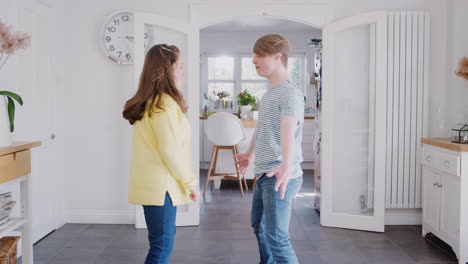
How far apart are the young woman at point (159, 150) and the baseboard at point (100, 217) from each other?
231 centimetres

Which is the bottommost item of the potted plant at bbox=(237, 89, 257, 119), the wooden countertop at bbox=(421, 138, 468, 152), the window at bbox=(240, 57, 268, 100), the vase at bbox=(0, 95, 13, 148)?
the wooden countertop at bbox=(421, 138, 468, 152)

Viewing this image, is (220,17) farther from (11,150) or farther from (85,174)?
(11,150)

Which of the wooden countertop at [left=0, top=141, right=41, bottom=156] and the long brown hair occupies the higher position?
the long brown hair

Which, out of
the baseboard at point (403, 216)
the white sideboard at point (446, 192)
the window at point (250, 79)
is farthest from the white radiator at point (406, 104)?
Result: the window at point (250, 79)

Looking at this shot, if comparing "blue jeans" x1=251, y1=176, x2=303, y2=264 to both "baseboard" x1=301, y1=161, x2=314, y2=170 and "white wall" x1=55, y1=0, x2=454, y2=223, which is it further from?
"baseboard" x1=301, y1=161, x2=314, y2=170

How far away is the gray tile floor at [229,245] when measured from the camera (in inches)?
123

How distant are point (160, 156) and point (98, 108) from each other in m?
2.43

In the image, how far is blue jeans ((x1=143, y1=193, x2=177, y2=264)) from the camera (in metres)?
1.84

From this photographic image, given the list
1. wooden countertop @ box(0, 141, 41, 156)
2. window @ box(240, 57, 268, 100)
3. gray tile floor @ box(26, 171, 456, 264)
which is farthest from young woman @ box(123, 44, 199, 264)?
window @ box(240, 57, 268, 100)

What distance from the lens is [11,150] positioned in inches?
92.5

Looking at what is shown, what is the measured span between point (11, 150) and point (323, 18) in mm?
2905

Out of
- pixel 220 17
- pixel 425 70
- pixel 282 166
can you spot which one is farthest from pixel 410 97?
pixel 282 166

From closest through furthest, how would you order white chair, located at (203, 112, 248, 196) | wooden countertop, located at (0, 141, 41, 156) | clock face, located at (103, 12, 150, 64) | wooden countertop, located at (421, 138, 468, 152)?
1. wooden countertop, located at (0, 141, 41, 156)
2. wooden countertop, located at (421, 138, 468, 152)
3. clock face, located at (103, 12, 150, 64)
4. white chair, located at (203, 112, 248, 196)

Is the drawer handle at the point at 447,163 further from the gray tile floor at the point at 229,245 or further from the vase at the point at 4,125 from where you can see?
the vase at the point at 4,125
